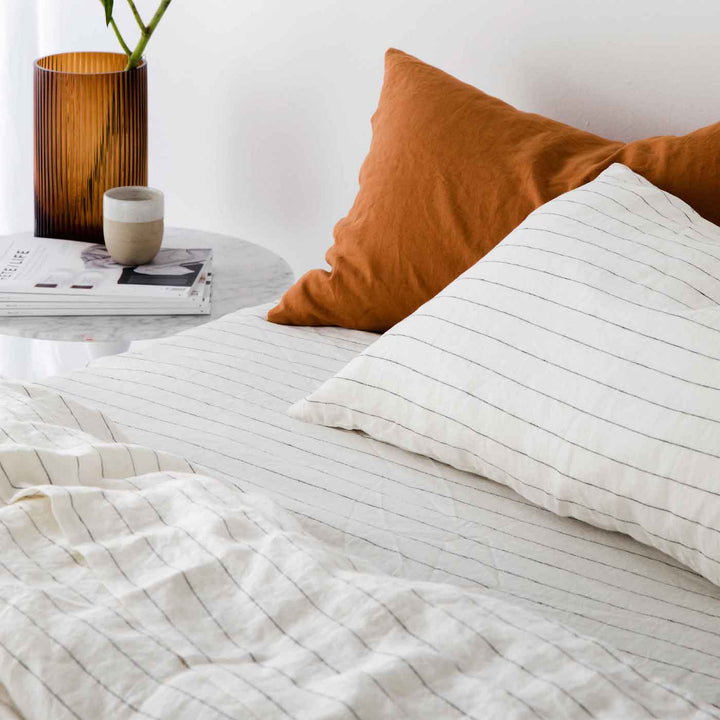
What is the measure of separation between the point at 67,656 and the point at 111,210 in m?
1.09

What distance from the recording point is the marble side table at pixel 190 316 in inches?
58.8

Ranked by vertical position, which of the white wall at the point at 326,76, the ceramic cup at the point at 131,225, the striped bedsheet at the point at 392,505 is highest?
the white wall at the point at 326,76

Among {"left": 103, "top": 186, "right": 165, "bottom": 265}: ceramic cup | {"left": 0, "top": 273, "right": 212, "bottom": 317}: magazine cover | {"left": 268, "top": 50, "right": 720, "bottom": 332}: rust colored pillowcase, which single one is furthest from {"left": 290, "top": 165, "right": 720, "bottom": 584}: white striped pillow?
{"left": 103, "top": 186, "right": 165, "bottom": 265}: ceramic cup

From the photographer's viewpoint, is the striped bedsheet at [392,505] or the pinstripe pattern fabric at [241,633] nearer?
the pinstripe pattern fabric at [241,633]

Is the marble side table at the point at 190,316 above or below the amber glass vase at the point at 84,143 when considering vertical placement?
below

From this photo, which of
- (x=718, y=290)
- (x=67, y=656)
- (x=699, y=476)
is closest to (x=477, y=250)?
(x=718, y=290)

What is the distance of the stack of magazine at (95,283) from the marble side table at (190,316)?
0.05 feet

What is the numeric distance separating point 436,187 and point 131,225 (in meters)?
0.52

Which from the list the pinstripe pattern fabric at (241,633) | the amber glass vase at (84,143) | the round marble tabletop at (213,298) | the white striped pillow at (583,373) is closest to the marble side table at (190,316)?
the round marble tabletop at (213,298)

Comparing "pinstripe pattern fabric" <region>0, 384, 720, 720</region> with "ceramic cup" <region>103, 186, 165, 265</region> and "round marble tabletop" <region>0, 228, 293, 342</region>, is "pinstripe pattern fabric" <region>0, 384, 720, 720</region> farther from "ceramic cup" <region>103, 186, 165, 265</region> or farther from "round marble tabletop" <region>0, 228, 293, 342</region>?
"ceramic cup" <region>103, 186, 165, 265</region>

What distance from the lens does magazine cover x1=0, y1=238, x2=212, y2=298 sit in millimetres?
1549

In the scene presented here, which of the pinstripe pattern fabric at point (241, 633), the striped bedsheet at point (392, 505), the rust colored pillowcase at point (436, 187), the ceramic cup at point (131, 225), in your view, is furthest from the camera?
the ceramic cup at point (131, 225)

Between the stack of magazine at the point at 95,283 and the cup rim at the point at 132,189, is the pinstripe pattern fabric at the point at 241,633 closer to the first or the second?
the stack of magazine at the point at 95,283

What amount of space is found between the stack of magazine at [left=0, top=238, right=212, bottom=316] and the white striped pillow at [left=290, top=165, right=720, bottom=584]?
49cm
